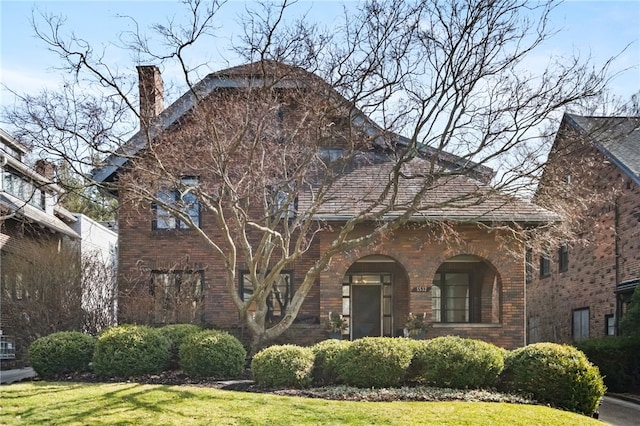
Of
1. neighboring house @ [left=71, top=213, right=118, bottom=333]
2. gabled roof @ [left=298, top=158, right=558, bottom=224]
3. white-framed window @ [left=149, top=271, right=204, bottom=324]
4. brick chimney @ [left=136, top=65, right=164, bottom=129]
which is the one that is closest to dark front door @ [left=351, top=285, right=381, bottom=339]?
gabled roof @ [left=298, top=158, right=558, bottom=224]

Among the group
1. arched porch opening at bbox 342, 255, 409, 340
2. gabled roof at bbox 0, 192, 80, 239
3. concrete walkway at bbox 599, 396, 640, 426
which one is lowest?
concrete walkway at bbox 599, 396, 640, 426

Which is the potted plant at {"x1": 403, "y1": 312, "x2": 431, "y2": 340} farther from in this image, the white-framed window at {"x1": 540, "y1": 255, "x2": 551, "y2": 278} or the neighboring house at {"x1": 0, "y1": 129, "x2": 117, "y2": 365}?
the white-framed window at {"x1": 540, "y1": 255, "x2": 551, "y2": 278}

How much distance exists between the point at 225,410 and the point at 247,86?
6.94 metres

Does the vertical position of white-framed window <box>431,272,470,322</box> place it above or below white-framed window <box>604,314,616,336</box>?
above

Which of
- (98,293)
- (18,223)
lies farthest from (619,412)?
(18,223)

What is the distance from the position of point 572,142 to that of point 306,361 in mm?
6245

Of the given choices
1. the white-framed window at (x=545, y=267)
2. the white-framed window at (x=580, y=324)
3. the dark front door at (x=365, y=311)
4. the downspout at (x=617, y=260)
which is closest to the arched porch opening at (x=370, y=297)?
the dark front door at (x=365, y=311)

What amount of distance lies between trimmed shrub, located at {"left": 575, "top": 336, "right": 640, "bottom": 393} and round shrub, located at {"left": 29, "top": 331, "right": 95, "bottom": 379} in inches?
450

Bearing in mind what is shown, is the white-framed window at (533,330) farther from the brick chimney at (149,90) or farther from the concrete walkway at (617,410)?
the brick chimney at (149,90)

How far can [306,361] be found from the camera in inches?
492

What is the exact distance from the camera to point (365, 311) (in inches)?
827

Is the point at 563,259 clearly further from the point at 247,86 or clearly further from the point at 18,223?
the point at 18,223

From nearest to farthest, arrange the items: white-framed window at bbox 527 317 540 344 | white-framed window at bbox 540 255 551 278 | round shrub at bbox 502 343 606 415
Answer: round shrub at bbox 502 343 606 415
white-framed window at bbox 540 255 551 278
white-framed window at bbox 527 317 540 344

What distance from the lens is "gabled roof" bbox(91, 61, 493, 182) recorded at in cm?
1360
